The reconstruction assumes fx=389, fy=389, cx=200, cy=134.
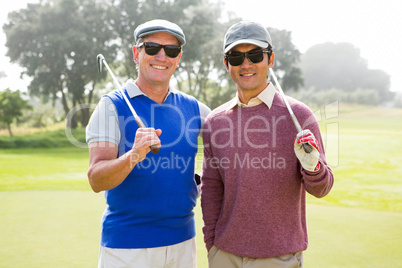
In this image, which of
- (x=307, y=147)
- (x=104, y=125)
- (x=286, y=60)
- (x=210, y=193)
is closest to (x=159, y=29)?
(x=104, y=125)

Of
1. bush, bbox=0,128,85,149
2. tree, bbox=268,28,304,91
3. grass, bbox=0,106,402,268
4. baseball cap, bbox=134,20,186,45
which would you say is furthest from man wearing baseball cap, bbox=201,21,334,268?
tree, bbox=268,28,304,91

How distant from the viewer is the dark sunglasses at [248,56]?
252 centimetres

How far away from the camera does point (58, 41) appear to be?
1122 inches

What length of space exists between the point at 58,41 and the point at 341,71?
67.1m

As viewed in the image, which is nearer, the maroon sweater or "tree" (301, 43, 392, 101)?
the maroon sweater

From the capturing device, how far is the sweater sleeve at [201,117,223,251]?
8.46 ft

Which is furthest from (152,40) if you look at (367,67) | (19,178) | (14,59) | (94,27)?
(367,67)

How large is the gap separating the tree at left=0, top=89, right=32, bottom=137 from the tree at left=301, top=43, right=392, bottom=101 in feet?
195

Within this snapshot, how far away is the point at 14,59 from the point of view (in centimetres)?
3036

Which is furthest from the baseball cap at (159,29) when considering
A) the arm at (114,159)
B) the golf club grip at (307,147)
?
the golf club grip at (307,147)

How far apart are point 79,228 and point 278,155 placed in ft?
13.1

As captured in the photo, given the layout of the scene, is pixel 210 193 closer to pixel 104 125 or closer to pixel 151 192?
pixel 151 192

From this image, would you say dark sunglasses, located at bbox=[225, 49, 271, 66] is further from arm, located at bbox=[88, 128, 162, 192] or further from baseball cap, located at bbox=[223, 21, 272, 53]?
arm, located at bbox=[88, 128, 162, 192]

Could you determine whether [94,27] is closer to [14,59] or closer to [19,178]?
[14,59]
